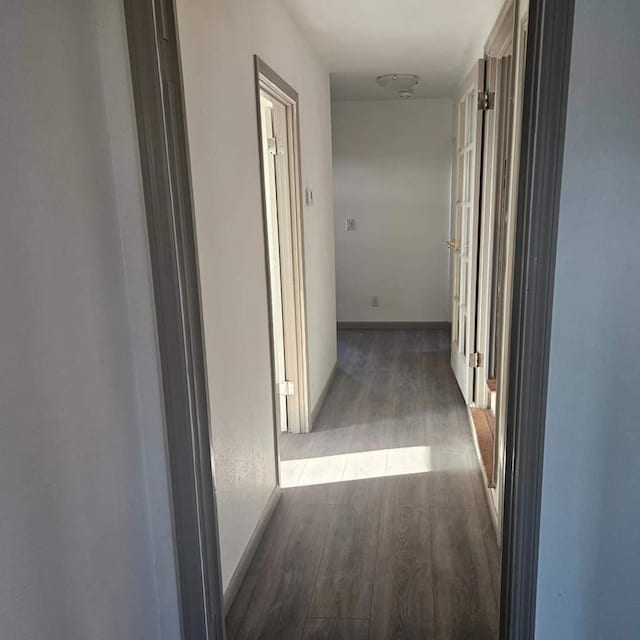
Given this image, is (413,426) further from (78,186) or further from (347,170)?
(347,170)

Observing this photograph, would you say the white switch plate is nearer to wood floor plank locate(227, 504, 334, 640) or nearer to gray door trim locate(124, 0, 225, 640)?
wood floor plank locate(227, 504, 334, 640)

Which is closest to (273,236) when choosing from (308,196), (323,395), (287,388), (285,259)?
(285,259)

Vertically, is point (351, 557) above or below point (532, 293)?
below

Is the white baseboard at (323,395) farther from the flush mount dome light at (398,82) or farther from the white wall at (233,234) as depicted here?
the flush mount dome light at (398,82)

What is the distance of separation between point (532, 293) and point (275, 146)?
2013 mm

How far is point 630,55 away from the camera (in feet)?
3.83

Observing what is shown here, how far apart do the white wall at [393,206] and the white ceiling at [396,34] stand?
3.14 ft

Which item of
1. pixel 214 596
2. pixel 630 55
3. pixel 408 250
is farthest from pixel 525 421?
pixel 408 250

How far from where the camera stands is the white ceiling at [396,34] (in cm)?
271

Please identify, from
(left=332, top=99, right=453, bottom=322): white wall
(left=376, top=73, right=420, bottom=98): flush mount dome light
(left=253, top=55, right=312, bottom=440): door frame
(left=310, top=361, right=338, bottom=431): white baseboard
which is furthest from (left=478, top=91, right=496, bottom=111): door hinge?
(left=332, top=99, right=453, bottom=322): white wall

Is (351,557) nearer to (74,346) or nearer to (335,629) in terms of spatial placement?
(335,629)

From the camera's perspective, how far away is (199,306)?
145 cm

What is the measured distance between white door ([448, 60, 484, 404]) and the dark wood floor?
0.36 m

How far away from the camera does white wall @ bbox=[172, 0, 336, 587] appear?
166cm
